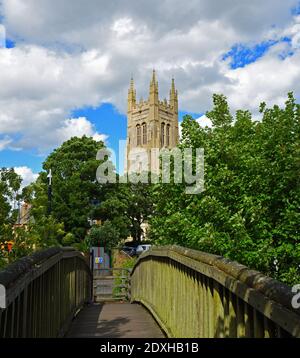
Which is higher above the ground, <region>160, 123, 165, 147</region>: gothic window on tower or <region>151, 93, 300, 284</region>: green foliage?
<region>160, 123, 165, 147</region>: gothic window on tower

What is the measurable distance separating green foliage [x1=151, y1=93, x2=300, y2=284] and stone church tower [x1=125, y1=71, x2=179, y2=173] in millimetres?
80469

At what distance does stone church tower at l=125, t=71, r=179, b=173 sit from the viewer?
331 ft

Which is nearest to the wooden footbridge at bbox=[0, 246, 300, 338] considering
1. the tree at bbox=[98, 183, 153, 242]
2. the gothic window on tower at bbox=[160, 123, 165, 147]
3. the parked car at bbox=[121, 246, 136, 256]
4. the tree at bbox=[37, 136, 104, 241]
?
the tree at bbox=[98, 183, 153, 242]

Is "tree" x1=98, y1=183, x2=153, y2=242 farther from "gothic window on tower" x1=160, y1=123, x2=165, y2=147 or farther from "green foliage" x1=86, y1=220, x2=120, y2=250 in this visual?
"gothic window on tower" x1=160, y1=123, x2=165, y2=147

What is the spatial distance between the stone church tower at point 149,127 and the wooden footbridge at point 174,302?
298 feet

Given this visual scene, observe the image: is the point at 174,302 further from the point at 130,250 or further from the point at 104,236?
the point at 130,250

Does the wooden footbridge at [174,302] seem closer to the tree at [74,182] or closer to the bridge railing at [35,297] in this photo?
the bridge railing at [35,297]

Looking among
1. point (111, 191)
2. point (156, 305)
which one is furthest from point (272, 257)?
point (111, 191)

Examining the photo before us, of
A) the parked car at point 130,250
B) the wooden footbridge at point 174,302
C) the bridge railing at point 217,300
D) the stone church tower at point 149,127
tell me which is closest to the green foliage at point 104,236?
the parked car at point 130,250

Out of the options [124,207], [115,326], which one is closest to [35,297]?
[115,326]

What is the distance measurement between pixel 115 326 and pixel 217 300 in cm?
406

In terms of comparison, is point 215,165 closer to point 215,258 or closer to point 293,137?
point 293,137

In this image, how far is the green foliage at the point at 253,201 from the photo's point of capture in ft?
46.3
